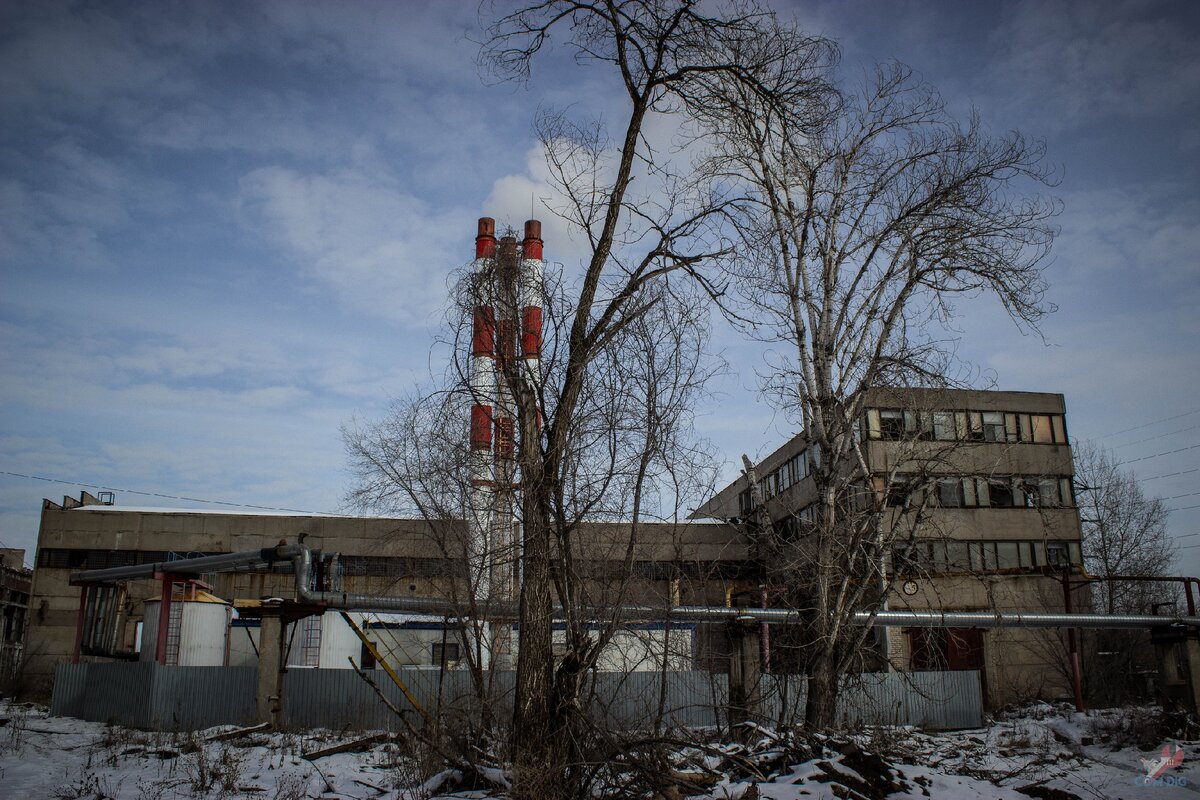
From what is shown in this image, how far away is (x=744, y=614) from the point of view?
16.3 meters

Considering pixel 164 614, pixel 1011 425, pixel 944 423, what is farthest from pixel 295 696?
pixel 1011 425

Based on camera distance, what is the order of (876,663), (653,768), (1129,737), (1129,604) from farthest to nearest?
(1129,604), (876,663), (1129,737), (653,768)

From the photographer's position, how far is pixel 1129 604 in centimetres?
3381

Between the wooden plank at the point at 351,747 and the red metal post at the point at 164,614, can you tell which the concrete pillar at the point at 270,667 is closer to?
the wooden plank at the point at 351,747

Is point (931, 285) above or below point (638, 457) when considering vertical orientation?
above

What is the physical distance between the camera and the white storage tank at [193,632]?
23203mm

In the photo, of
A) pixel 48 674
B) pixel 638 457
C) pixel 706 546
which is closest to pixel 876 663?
pixel 706 546

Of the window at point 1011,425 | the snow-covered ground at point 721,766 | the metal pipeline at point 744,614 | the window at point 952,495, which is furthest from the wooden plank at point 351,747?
the window at point 1011,425

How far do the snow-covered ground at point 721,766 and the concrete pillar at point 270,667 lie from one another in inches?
39.2

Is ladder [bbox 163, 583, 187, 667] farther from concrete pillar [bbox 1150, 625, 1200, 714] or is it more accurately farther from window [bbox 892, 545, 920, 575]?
concrete pillar [bbox 1150, 625, 1200, 714]

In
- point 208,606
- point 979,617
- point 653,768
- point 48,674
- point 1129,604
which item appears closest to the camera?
point 653,768

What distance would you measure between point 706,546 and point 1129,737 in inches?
801

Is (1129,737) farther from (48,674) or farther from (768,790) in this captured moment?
(48,674)

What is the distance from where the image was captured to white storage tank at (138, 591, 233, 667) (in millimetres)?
23203
